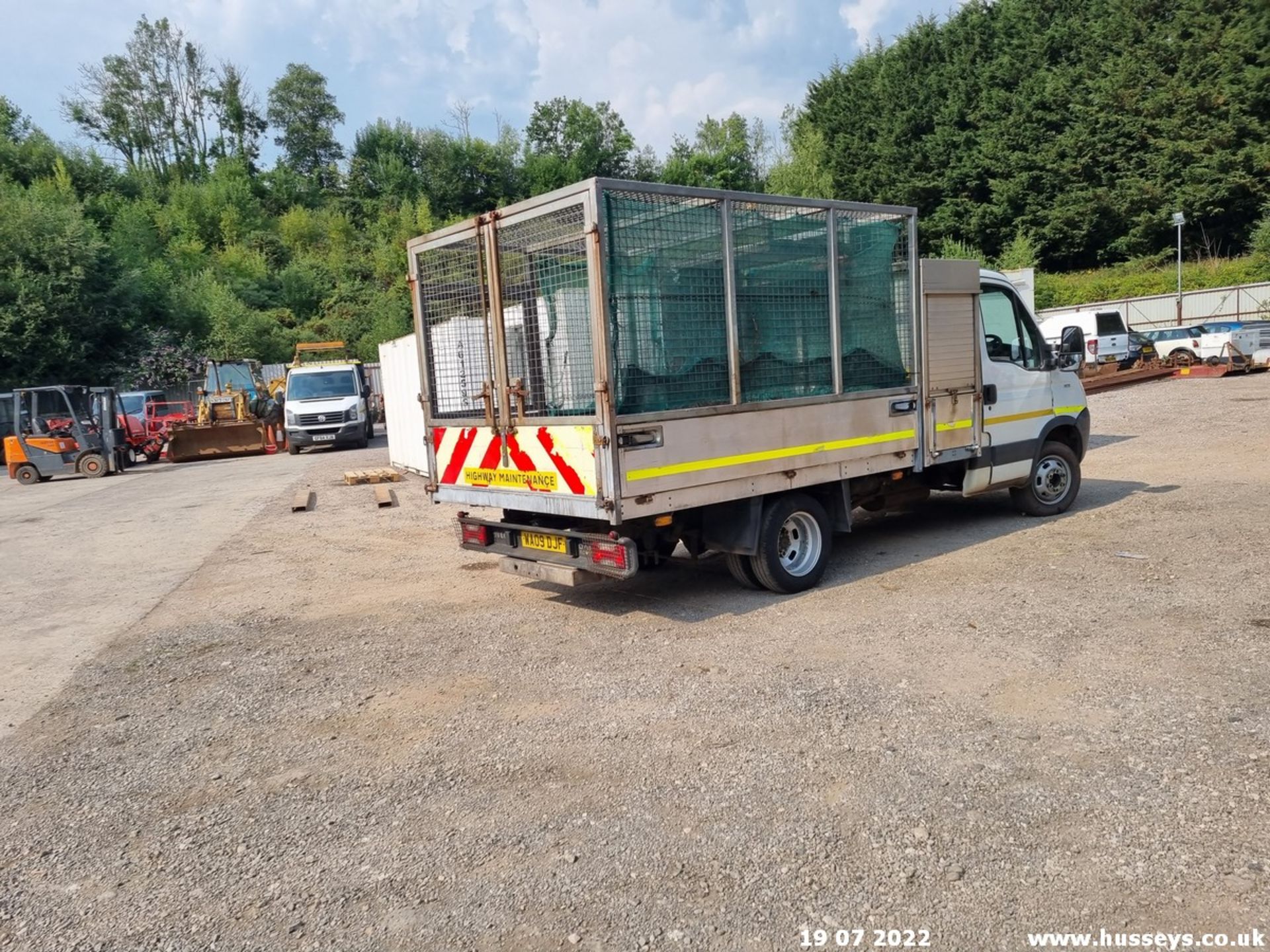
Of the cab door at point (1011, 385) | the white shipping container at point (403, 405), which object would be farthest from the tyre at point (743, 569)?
the white shipping container at point (403, 405)

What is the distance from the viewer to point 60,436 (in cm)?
2170

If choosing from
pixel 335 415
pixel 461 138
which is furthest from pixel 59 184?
pixel 335 415

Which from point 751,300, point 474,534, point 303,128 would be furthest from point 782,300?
point 303,128

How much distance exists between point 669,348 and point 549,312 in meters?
0.90

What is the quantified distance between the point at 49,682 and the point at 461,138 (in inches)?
2804

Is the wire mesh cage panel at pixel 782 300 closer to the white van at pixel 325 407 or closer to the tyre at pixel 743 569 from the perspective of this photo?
the tyre at pixel 743 569

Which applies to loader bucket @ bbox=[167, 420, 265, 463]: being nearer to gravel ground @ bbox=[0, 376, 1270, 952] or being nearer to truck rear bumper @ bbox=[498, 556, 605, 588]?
gravel ground @ bbox=[0, 376, 1270, 952]

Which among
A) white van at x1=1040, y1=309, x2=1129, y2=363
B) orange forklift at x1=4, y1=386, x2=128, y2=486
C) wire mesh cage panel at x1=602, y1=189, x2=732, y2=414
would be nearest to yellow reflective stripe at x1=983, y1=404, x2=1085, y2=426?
wire mesh cage panel at x1=602, y1=189, x2=732, y2=414

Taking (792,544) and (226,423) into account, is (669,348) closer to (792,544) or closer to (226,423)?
(792,544)

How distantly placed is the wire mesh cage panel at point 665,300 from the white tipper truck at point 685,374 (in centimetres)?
1

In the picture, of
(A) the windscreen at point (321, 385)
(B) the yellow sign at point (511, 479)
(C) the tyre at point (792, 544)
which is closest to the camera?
(B) the yellow sign at point (511, 479)

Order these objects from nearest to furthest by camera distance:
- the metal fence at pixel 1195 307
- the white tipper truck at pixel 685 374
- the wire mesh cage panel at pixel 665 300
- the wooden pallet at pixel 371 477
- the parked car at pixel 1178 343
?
1. the wire mesh cage panel at pixel 665 300
2. the white tipper truck at pixel 685 374
3. the wooden pallet at pixel 371 477
4. the parked car at pixel 1178 343
5. the metal fence at pixel 1195 307

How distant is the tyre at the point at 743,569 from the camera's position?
704 cm

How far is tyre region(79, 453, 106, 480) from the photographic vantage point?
22031mm
